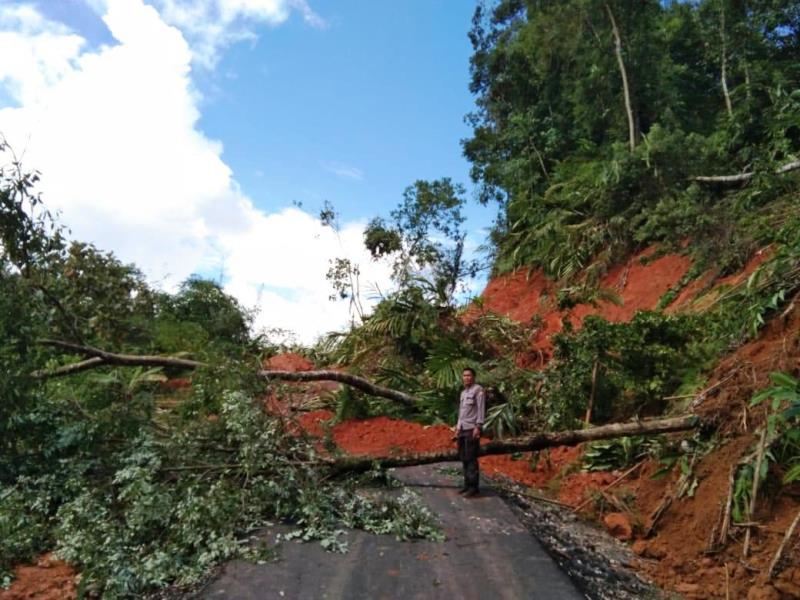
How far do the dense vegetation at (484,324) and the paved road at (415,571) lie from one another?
0.26 metres

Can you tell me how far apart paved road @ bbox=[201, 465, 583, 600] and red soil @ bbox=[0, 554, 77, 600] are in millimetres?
1473

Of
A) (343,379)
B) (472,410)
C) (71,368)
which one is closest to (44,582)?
(71,368)

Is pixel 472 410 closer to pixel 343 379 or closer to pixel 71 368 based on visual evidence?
pixel 343 379

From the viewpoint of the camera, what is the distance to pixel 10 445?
7273 millimetres

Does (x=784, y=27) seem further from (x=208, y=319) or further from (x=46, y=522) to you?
(x=46, y=522)

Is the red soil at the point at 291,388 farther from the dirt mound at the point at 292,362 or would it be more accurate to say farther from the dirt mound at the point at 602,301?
the dirt mound at the point at 602,301

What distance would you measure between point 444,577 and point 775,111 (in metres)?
13.7

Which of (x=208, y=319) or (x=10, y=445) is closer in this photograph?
(x=10, y=445)

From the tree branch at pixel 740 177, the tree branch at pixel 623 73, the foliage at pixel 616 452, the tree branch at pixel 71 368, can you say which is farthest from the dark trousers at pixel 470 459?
the tree branch at pixel 623 73

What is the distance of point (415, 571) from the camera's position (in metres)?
5.19

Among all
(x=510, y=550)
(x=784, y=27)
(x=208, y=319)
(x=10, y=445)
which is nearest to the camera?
(x=510, y=550)

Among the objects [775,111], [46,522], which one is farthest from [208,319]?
Result: [775,111]

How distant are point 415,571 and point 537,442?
2.63m

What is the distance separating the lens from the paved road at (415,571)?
4.82 m
